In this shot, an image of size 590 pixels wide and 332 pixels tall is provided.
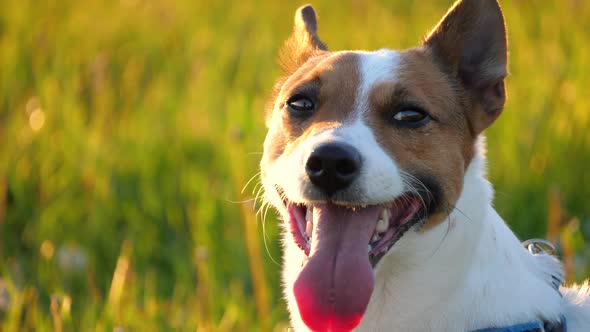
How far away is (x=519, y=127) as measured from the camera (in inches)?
202

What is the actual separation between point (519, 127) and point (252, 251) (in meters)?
2.20

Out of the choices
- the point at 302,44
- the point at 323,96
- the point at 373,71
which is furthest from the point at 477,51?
the point at 302,44

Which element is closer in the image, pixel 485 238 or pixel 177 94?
pixel 485 238

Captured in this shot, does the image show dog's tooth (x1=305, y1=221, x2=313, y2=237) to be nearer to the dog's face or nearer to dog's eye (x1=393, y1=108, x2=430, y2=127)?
the dog's face

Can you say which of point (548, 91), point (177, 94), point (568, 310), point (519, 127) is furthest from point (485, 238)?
point (177, 94)

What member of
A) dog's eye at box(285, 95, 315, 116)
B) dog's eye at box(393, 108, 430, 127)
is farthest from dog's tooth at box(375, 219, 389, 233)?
dog's eye at box(285, 95, 315, 116)

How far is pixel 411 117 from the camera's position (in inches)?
114

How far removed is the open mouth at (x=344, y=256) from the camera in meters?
2.57

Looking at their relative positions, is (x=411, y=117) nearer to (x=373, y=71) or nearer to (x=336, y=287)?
(x=373, y=71)

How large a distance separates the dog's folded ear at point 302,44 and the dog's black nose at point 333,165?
36.8 inches

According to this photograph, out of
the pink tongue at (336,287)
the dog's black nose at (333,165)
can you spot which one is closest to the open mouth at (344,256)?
the pink tongue at (336,287)

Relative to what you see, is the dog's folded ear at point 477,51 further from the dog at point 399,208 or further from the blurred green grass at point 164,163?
the blurred green grass at point 164,163

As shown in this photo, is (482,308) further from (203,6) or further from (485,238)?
(203,6)

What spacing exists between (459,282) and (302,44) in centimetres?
137
